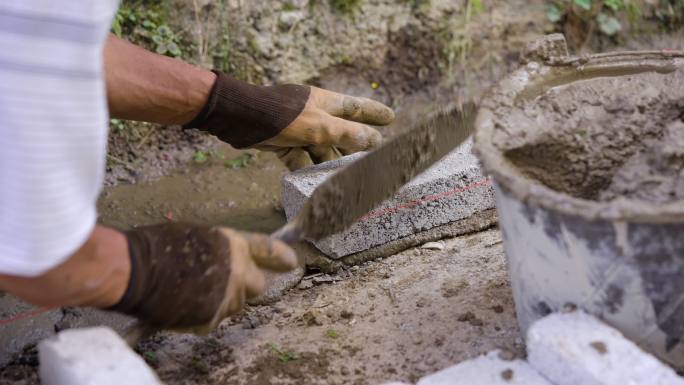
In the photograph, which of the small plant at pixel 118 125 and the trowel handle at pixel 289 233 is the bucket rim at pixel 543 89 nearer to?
the trowel handle at pixel 289 233

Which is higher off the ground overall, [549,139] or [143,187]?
[549,139]

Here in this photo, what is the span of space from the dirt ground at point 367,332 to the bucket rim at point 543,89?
0.49 m

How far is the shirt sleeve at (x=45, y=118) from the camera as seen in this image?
67.9 inches

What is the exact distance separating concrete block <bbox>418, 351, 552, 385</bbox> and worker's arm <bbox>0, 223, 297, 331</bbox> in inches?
21.2

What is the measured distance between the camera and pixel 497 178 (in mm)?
2010

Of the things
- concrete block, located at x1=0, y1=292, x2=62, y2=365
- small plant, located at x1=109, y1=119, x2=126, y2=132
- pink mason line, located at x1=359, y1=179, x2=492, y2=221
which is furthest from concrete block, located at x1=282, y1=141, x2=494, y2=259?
small plant, located at x1=109, y1=119, x2=126, y2=132

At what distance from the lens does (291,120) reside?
3074 millimetres

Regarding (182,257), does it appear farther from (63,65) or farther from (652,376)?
(652,376)

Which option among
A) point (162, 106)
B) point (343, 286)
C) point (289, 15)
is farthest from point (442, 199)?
point (289, 15)

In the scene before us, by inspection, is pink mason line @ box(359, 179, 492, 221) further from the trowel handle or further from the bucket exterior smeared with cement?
the bucket exterior smeared with cement

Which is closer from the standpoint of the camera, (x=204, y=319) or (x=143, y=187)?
(x=204, y=319)

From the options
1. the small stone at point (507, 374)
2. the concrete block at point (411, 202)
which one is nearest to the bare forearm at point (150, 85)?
the concrete block at point (411, 202)

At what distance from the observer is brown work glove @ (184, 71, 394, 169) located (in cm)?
298

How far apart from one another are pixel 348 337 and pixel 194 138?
221cm
